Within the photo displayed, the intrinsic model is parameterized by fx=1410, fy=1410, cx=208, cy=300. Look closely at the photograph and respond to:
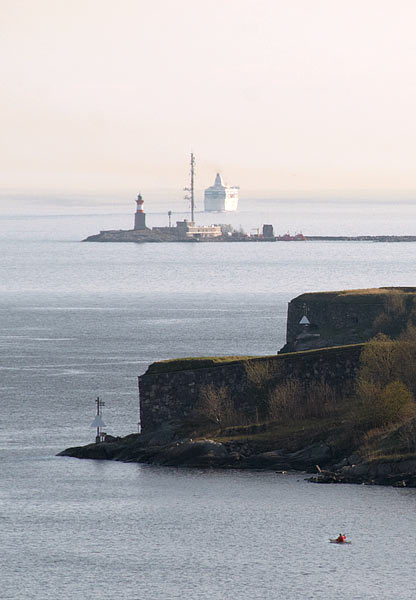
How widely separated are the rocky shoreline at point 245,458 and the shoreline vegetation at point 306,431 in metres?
0.04

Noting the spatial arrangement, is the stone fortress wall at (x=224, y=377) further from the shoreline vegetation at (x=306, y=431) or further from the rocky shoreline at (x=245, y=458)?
the rocky shoreline at (x=245, y=458)

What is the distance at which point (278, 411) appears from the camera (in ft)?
205

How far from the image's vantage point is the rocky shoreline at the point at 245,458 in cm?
5416

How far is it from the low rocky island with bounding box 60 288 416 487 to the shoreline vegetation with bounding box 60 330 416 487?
0.15 feet

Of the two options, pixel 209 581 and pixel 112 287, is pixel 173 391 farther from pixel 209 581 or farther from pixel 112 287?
pixel 112 287

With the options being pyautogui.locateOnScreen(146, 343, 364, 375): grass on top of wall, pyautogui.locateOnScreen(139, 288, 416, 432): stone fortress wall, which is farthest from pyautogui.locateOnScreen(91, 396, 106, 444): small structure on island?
pyautogui.locateOnScreen(146, 343, 364, 375): grass on top of wall

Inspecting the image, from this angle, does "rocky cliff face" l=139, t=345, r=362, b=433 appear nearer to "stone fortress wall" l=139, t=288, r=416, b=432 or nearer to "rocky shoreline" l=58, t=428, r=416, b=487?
"stone fortress wall" l=139, t=288, r=416, b=432

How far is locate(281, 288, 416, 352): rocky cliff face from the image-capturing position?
296ft

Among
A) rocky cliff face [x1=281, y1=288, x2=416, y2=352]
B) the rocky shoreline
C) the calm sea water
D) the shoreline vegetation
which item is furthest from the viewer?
rocky cliff face [x1=281, y1=288, x2=416, y2=352]

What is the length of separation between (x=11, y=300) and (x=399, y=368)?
114652 mm

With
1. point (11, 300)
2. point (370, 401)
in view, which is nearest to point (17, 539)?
point (370, 401)

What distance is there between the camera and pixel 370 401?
193ft

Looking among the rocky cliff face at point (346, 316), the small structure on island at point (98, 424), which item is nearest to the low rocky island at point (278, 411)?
the small structure on island at point (98, 424)

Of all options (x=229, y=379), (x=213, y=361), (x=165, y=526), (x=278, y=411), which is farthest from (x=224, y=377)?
(x=165, y=526)
